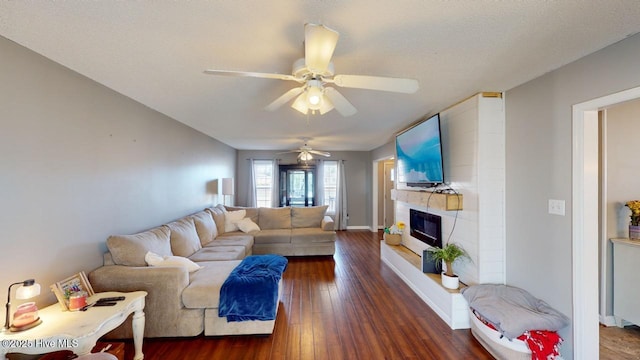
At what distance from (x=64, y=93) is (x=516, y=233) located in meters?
4.07

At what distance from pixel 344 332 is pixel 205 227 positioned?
268 centimetres

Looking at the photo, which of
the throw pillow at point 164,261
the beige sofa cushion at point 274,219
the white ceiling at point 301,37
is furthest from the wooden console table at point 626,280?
the beige sofa cushion at point 274,219

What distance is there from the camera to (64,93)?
1.92m

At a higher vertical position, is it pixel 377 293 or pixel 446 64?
pixel 446 64

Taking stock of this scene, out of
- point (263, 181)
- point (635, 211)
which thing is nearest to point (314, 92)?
point (635, 211)

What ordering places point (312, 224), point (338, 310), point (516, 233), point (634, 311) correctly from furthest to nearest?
1. point (312, 224)
2. point (338, 310)
3. point (516, 233)
4. point (634, 311)

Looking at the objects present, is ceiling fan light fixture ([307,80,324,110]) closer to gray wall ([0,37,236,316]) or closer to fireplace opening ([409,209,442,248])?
gray wall ([0,37,236,316])

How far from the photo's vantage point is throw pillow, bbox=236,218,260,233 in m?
4.71

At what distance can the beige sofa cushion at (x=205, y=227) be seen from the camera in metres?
3.76

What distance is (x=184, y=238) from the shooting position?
10.4 ft

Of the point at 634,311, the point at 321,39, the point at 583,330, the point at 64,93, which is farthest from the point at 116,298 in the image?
the point at 634,311

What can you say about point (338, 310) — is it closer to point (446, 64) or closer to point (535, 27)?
point (446, 64)

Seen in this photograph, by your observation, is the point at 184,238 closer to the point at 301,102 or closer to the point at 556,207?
the point at 301,102

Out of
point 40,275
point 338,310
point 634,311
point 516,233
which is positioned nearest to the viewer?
point 40,275
